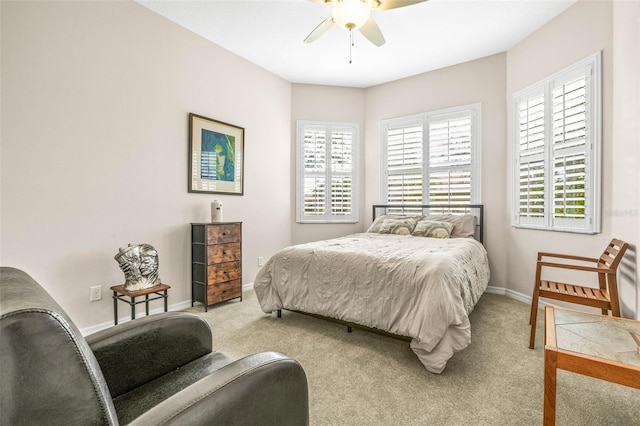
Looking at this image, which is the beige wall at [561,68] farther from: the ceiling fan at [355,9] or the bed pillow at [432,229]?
the ceiling fan at [355,9]

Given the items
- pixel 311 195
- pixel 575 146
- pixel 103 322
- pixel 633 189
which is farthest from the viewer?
pixel 311 195

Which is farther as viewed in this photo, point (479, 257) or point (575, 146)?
point (479, 257)

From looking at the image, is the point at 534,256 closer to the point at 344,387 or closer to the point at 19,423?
the point at 344,387

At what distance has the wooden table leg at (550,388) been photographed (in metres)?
1.21

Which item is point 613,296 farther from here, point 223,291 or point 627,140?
point 223,291

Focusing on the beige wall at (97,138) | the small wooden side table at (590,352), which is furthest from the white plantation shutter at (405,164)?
the small wooden side table at (590,352)

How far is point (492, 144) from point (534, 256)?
1.46m

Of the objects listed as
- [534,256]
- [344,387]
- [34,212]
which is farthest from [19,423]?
[534,256]

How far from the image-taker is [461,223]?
3.81 m

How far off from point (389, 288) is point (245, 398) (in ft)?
5.11

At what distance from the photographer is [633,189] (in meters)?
2.10

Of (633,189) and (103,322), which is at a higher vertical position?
(633,189)

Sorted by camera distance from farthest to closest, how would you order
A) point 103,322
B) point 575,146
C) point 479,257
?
1. point 479,257
2. point 575,146
3. point 103,322

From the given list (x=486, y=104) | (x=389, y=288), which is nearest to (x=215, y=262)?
(x=389, y=288)
